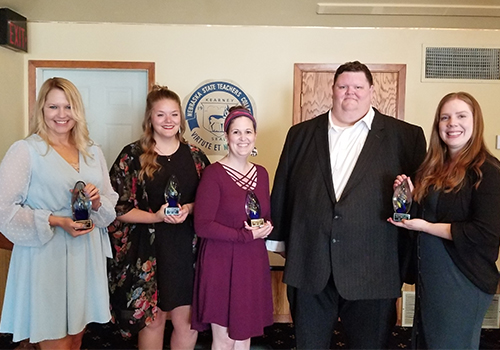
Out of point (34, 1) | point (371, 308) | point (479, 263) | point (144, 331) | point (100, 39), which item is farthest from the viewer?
point (100, 39)

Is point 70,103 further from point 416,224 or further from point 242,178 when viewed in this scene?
point 416,224

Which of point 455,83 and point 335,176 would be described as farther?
point 455,83

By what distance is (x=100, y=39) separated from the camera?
3215 millimetres

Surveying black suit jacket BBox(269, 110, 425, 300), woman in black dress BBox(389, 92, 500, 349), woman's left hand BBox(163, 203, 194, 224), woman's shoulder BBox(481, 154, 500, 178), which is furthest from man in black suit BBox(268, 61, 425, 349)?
woman's left hand BBox(163, 203, 194, 224)

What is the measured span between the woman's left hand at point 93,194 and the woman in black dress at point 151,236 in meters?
0.22

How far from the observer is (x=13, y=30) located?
9.80ft

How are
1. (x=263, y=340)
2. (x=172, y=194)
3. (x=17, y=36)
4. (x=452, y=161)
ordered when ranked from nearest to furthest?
(x=452, y=161)
(x=172, y=194)
(x=263, y=340)
(x=17, y=36)

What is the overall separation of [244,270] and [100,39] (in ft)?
7.59

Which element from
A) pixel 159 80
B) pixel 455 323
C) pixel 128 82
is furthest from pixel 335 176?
pixel 128 82

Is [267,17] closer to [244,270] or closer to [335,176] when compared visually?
[335,176]

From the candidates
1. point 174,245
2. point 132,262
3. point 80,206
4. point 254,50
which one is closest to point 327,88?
point 254,50

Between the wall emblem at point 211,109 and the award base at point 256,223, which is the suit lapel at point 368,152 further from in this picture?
the wall emblem at point 211,109

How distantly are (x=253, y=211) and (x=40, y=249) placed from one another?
2.81ft

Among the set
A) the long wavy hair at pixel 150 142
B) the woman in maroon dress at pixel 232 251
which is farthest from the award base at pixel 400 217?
the long wavy hair at pixel 150 142
